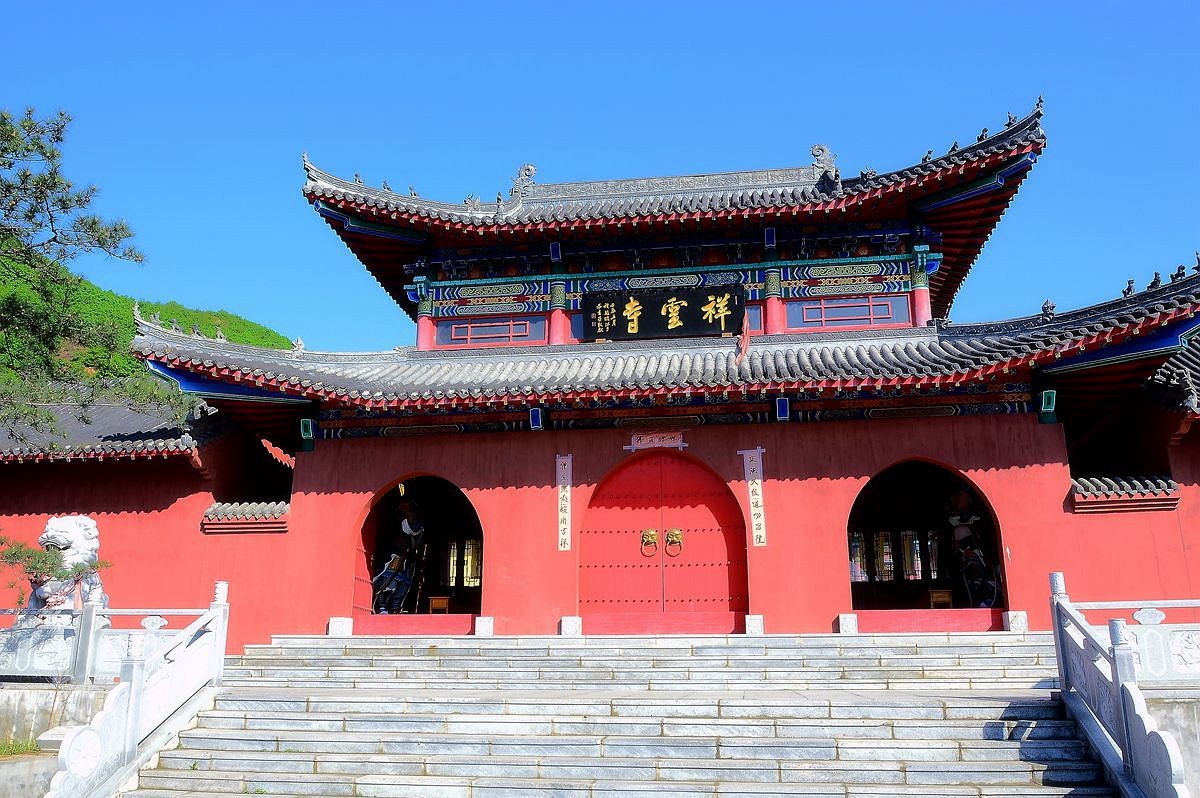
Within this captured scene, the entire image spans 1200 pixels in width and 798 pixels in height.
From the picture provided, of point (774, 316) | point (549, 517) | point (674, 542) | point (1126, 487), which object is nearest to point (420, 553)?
point (549, 517)

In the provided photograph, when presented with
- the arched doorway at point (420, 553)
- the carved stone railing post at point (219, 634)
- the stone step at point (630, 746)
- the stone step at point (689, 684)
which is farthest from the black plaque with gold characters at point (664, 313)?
the stone step at point (630, 746)

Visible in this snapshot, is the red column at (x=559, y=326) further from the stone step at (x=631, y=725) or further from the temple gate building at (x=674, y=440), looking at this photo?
the stone step at (x=631, y=725)

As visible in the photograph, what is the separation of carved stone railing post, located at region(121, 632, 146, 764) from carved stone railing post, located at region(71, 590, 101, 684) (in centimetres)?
167

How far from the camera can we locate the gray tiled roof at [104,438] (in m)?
12.9

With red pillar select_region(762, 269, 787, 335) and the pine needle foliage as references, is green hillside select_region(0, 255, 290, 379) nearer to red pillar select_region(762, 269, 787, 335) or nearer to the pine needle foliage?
the pine needle foliage

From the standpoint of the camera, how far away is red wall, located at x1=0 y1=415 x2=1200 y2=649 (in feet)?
38.1

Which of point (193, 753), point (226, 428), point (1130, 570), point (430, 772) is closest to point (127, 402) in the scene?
point (226, 428)

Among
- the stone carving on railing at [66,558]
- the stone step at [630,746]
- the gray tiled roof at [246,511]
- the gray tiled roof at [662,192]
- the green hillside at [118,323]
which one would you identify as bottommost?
the stone step at [630,746]

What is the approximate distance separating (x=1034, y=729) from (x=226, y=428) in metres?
10.9

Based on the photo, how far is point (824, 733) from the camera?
24.7 ft

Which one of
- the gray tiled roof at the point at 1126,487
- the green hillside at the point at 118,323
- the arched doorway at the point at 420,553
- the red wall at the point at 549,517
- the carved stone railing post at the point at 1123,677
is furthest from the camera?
the green hillside at the point at 118,323

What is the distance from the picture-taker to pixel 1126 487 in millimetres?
A: 11586

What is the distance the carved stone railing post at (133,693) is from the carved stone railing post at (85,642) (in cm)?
167

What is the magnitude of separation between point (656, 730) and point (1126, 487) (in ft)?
23.8
